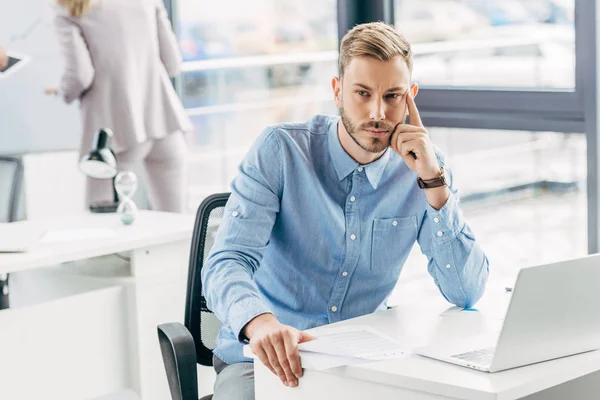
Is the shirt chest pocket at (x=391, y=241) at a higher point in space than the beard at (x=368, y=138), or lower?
lower

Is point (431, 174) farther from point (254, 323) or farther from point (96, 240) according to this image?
point (96, 240)

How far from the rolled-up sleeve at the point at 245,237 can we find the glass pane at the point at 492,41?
1504mm

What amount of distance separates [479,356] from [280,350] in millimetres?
347

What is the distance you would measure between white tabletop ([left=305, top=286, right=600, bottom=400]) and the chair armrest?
16.3 inches

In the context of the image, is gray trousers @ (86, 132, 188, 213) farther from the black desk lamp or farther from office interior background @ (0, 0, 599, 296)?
the black desk lamp

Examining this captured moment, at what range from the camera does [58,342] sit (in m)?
2.95

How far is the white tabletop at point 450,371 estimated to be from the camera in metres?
1.49

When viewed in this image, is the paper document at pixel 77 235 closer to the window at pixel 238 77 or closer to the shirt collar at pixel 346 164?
the shirt collar at pixel 346 164

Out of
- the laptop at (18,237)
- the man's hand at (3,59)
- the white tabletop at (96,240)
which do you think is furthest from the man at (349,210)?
the man's hand at (3,59)

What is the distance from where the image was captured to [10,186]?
4402 millimetres

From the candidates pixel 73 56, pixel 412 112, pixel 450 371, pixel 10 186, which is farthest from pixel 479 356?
pixel 10 186

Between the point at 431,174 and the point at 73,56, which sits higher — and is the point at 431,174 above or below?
below

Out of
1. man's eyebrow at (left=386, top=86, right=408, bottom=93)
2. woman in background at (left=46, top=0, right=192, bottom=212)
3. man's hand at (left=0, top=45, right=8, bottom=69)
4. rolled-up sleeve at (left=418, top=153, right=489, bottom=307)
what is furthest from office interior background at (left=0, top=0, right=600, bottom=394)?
man's eyebrow at (left=386, top=86, right=408, bottom=93)

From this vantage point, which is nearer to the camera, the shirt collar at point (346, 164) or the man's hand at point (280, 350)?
the man's hand at point (280, 350)
